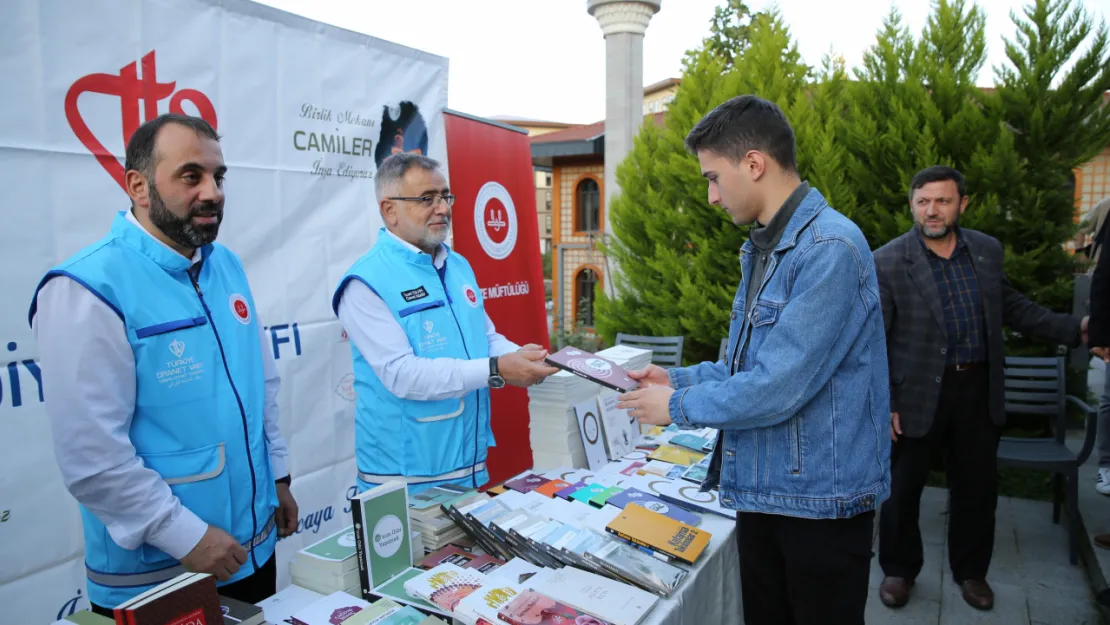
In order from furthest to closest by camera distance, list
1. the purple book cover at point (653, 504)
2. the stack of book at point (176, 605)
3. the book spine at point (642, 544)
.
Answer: the purple book cover at point (653, 504) < the book spine at point (642, 544) < the stack of book at point (176, 605)

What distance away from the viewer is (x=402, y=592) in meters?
1.71

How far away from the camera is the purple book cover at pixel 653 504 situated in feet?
7.06

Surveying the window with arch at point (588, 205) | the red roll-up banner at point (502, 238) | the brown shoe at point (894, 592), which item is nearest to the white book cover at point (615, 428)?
the red roll-up banner at point (502, 238)

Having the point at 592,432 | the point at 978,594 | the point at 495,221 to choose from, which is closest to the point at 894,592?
the point at 978,594

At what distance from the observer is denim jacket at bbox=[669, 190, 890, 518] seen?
1605mm

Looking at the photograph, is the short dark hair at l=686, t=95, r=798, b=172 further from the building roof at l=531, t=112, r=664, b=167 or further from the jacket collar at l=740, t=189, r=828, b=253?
the building roof at l=531, t=112, r=664, b=167

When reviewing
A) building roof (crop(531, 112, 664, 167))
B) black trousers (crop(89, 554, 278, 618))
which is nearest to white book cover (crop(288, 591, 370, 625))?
black trousers (crop(89, 554, 278, 618))

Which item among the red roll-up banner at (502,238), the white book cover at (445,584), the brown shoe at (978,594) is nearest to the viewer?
the white book cover at (445,584)

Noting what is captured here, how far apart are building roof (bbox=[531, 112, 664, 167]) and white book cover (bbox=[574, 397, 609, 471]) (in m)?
12.3

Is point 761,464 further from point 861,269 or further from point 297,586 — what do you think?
point 297,586

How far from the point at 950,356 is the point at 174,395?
3.27 meters

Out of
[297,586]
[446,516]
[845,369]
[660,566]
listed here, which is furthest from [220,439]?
[845,369]

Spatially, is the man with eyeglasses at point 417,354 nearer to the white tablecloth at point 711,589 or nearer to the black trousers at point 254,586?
the black trousers at point 254,586

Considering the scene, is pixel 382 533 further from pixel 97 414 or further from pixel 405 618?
pixel 97 414
